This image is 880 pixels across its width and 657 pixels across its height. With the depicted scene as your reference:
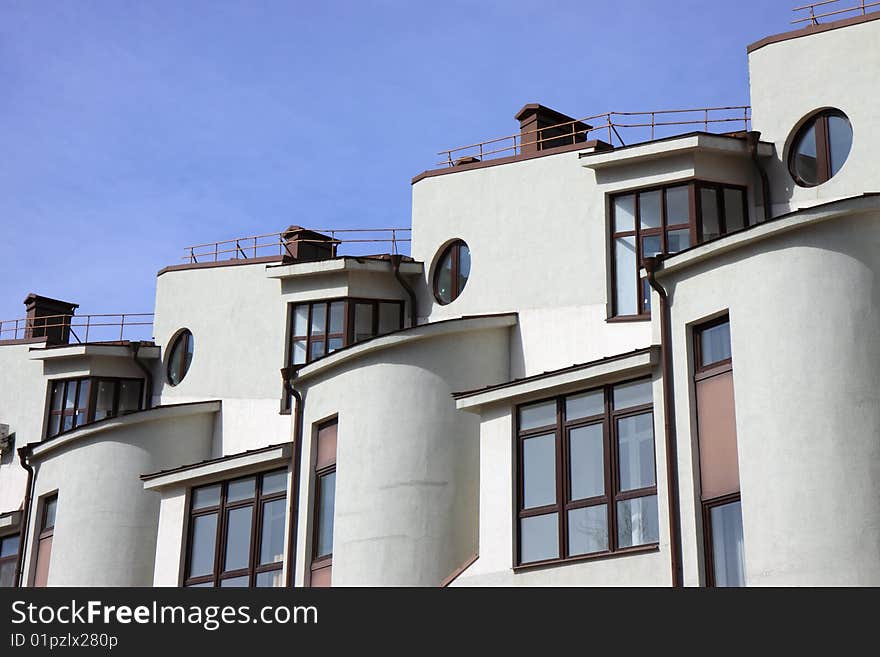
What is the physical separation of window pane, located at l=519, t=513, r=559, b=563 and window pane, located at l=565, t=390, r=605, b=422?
159cm

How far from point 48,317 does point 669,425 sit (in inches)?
953

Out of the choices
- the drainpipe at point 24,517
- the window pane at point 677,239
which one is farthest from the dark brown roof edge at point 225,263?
the window pane at point 677,239

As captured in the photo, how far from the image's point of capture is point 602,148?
Answer: 27.4 meters

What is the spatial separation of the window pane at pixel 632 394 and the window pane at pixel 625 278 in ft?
16.0

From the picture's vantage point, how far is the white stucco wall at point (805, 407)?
57.7 ft

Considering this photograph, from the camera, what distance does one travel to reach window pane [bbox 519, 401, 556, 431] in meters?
21.9

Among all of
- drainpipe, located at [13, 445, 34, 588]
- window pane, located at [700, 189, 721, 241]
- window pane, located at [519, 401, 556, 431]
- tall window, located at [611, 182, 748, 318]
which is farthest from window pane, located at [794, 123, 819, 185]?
drainpipe, located at [13, 445, 34, 588]

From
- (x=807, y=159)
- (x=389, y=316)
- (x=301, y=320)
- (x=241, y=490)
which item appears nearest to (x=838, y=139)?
(x=807, y=159)

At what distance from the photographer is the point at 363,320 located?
31125mm

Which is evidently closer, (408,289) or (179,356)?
(408,289)

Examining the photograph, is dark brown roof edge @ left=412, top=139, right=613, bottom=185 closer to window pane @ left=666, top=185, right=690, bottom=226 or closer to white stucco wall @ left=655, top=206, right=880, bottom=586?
window pane @ left=666, top=185, right=690, bottom=226

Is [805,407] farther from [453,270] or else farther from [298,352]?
[298,352]
